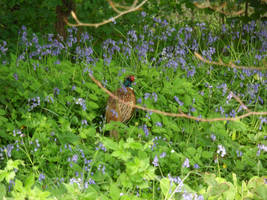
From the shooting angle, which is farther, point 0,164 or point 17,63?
point 17,63

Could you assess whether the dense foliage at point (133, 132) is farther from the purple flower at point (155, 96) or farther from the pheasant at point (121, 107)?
the pheasant at point (121, 107)

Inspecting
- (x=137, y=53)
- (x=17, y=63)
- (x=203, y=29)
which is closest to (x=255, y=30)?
(x=203, y=29)

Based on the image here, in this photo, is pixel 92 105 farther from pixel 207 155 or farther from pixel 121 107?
pixel 207 155

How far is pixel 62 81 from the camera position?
3891 millimetres

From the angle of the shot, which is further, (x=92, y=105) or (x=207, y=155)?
(x=92, y=105)

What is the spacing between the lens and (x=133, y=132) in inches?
135

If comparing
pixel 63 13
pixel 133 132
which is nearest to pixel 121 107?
pixel 133 132

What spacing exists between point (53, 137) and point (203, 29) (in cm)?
315

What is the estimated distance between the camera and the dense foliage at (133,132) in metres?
2.62

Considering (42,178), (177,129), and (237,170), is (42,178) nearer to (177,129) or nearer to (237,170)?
(177,129)

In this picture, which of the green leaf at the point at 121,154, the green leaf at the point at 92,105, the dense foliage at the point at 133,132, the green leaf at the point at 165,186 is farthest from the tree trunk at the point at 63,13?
the green leaf at the point at 165,186

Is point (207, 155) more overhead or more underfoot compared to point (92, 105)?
more underfoot

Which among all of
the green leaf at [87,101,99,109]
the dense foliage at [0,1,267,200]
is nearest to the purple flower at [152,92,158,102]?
the dense foliage at [0,1,267,200]

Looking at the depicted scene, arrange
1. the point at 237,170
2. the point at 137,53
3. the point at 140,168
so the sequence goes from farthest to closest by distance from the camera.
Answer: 1. the point at 137,53
2. the point at 237,170
3. the point at 140,168
